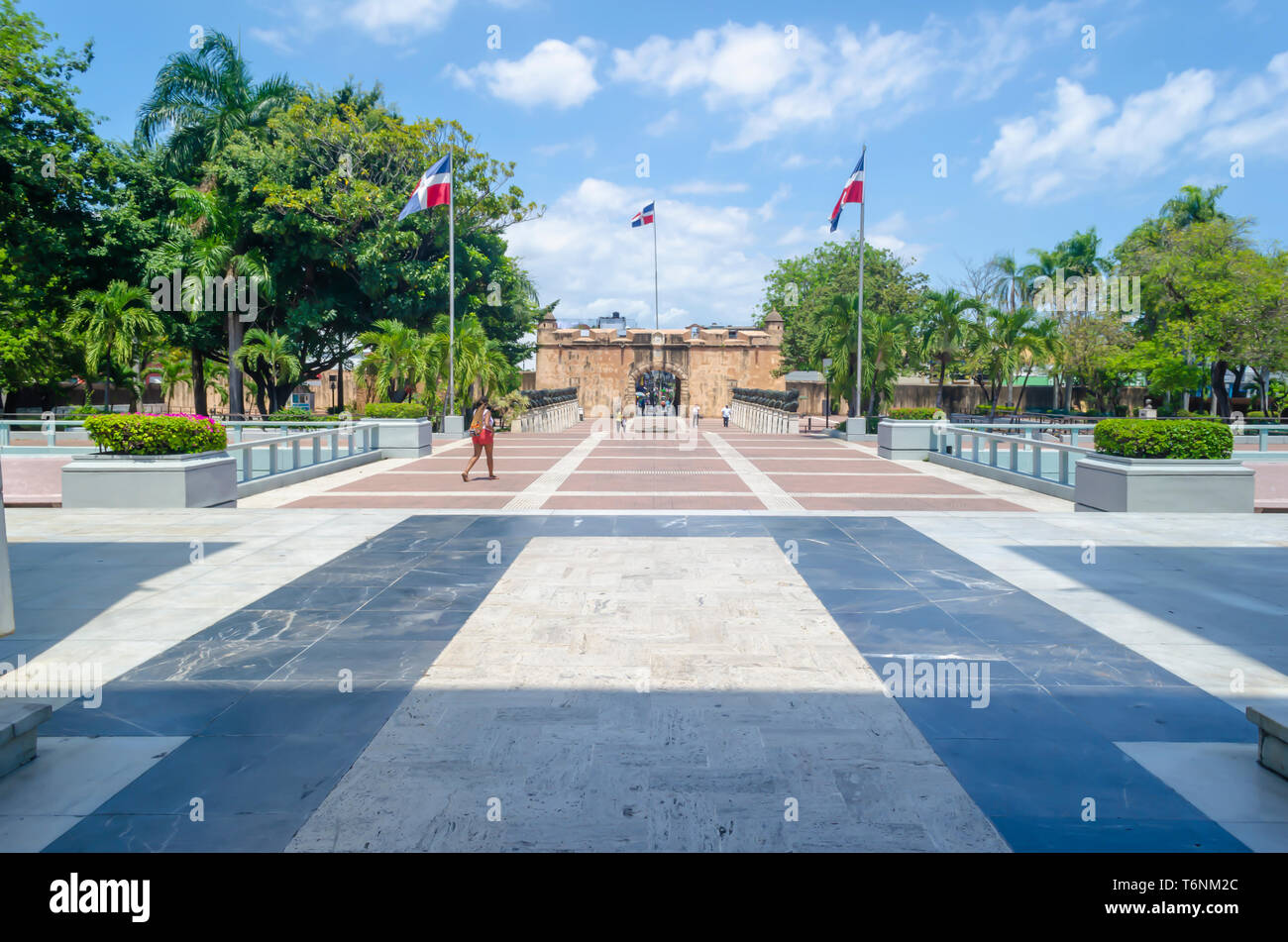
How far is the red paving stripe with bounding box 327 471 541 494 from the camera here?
1562cm

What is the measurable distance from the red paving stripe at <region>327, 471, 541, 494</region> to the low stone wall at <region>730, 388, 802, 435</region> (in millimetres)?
18718

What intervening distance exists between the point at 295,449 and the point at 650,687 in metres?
13.6

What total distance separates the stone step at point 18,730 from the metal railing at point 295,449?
1083 centimetres

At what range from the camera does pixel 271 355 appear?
1265 inches

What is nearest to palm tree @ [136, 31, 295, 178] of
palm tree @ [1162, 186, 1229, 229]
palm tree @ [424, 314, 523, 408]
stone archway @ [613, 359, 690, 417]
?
palm tree @ [424, 314, 523, 408]

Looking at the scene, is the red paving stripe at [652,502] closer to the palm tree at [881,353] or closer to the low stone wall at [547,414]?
the palm tree at [881,353]

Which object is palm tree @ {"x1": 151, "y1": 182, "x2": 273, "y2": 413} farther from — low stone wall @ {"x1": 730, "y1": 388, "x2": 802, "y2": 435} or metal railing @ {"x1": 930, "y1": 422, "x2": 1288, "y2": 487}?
metal railing @ {"x1": 930, "y1": 422, "x2": 1288, "y2": 487}

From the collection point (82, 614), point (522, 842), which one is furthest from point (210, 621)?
point (522, 842)

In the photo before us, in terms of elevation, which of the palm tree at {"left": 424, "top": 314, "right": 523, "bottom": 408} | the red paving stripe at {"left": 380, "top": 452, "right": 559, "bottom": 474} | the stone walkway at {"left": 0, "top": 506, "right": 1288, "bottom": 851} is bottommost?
the stone walkway at {"left": 0, "top": 506, "right": 1288, "bottom": 851}

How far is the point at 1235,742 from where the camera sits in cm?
443

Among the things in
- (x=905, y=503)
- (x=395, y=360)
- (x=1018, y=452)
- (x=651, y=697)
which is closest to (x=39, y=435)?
(x=395, y=360)

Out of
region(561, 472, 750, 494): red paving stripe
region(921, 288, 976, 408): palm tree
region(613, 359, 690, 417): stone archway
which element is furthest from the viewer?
region(613, 359, 690, 417): stone archway

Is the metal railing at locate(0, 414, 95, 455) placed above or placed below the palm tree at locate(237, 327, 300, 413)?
below
